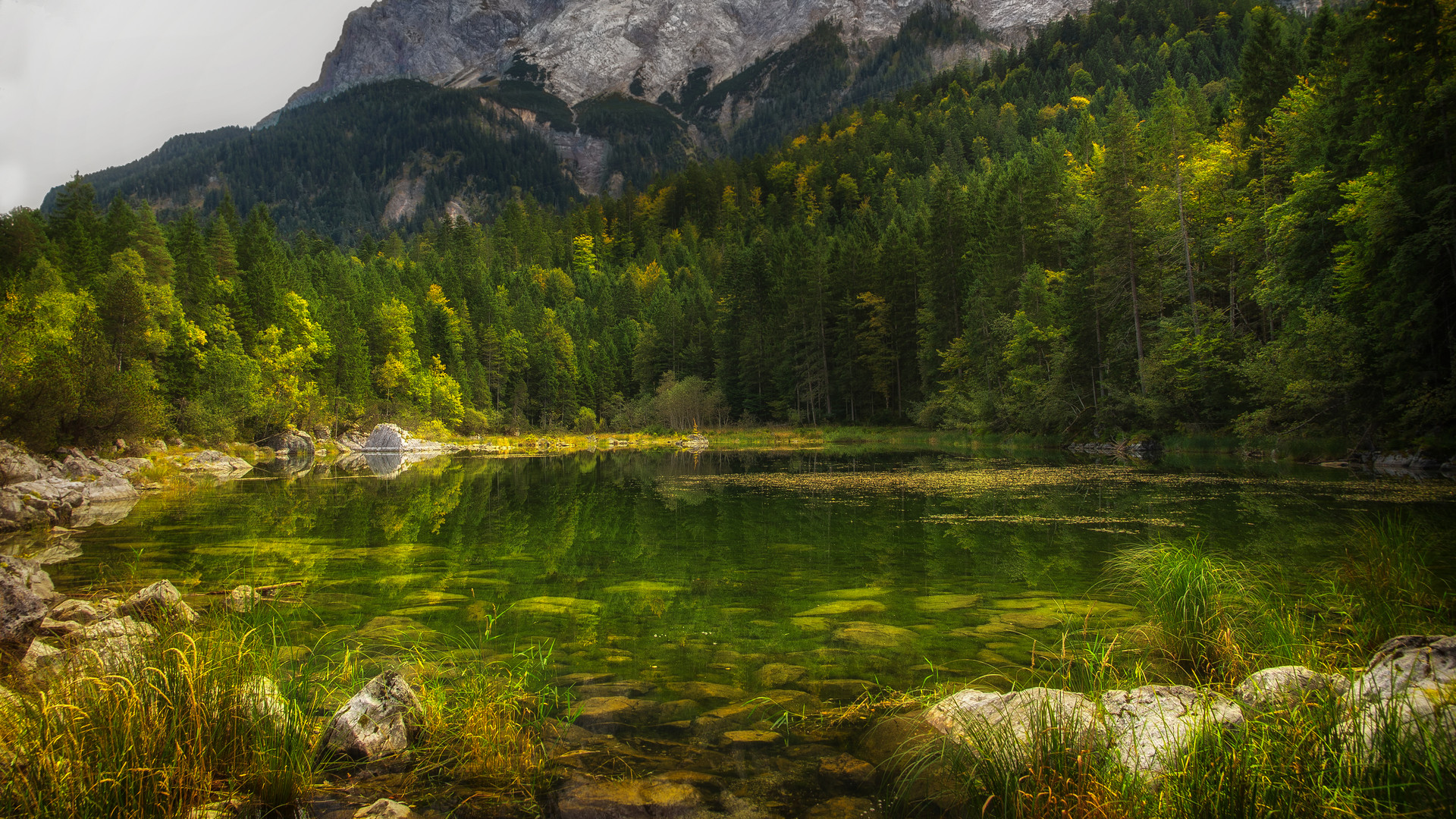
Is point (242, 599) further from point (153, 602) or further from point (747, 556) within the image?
point (747, 556)

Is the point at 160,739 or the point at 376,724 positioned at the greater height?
the point at 160,739

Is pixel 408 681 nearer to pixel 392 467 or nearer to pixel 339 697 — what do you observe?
pixel 339 697

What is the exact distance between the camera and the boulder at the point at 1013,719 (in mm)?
3695

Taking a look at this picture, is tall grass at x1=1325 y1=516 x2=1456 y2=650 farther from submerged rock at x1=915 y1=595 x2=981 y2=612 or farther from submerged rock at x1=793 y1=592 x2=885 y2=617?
submerged rock at x1=793 y1=592 x2=885 y2=617

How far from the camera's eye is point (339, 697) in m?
5.55

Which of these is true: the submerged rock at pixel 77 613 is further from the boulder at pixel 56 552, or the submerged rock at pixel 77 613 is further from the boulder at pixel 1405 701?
the boulder at pixel 1405 701

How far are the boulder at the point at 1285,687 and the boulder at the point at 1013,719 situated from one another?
82 cm

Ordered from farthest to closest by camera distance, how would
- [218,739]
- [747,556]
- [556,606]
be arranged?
1. [747,556]
2. [556,606]
3. [218,739]

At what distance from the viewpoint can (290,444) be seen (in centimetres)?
4688

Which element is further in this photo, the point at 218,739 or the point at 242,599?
the point at 242,599

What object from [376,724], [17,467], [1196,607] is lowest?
[1196,607]

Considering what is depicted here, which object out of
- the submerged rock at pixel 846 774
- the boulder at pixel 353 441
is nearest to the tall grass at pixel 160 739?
the submerged rock at pixel 846 774

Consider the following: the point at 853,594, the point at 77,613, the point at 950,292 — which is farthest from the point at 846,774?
the point at 950,292

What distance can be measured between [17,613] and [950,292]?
54355 millimetres
